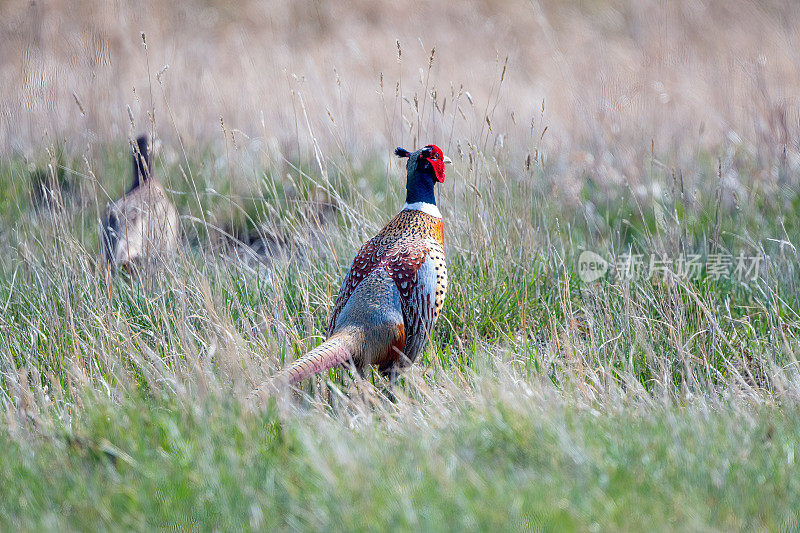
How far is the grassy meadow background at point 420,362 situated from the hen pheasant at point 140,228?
0.15 metres

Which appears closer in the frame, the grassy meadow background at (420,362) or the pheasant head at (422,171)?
the grassy meadow background at (420,362)

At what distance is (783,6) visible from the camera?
34.6 feet

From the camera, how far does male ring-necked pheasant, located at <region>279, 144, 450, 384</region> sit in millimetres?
3328

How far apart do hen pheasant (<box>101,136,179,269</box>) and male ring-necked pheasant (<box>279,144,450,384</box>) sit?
1128mm

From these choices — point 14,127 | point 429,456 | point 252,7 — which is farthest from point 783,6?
point 429,456

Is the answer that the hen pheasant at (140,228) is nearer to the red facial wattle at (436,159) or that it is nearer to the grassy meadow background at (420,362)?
the grassy meadow background at (420,362)

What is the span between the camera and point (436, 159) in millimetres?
3707

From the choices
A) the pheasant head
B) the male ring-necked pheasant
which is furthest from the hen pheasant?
the pheasant head

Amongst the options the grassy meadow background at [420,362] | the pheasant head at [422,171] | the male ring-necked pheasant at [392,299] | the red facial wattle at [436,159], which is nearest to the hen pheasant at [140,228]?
the grassy meadow background at [420,362]

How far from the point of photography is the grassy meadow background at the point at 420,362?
2.13m

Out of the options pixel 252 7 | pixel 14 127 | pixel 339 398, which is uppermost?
pixel 252 7

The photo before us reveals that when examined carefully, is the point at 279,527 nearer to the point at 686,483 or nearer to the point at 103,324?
the point at 686,483

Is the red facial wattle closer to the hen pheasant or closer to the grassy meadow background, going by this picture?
the grassy meadow background

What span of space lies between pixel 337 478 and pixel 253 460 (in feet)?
1.08
